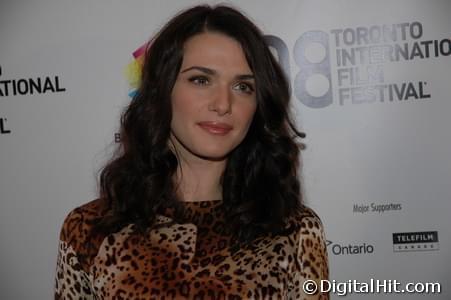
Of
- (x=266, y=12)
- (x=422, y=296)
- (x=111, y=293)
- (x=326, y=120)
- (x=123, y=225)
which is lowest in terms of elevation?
(x=422, y=296)

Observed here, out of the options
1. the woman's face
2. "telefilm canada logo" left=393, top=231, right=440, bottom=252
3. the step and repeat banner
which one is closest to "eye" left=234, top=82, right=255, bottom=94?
the woman's face

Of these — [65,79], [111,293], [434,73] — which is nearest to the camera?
[111,293]

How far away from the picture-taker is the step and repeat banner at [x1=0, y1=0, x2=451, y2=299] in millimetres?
2240

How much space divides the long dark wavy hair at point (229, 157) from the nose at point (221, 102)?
4.3 inches

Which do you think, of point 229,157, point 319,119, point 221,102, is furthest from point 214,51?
point 319,119

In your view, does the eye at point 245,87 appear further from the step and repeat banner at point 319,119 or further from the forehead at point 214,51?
the step and repeat banner at point 319,119

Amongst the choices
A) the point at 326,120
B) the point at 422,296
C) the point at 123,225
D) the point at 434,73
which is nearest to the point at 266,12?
the point at 326,120

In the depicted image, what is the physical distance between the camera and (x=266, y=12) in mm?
2314

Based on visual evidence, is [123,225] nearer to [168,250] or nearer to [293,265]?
[168,250]

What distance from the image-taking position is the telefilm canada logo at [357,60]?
7.36 feet

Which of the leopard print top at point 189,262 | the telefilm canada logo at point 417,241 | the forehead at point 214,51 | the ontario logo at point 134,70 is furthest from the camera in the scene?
the ontario logo at point 134,70

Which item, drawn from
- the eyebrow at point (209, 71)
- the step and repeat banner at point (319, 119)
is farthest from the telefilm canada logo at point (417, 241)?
the eyebrow at point (209, 71)

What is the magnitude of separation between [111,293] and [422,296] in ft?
4.31

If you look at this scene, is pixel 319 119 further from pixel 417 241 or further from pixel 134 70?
pixel 134 70
